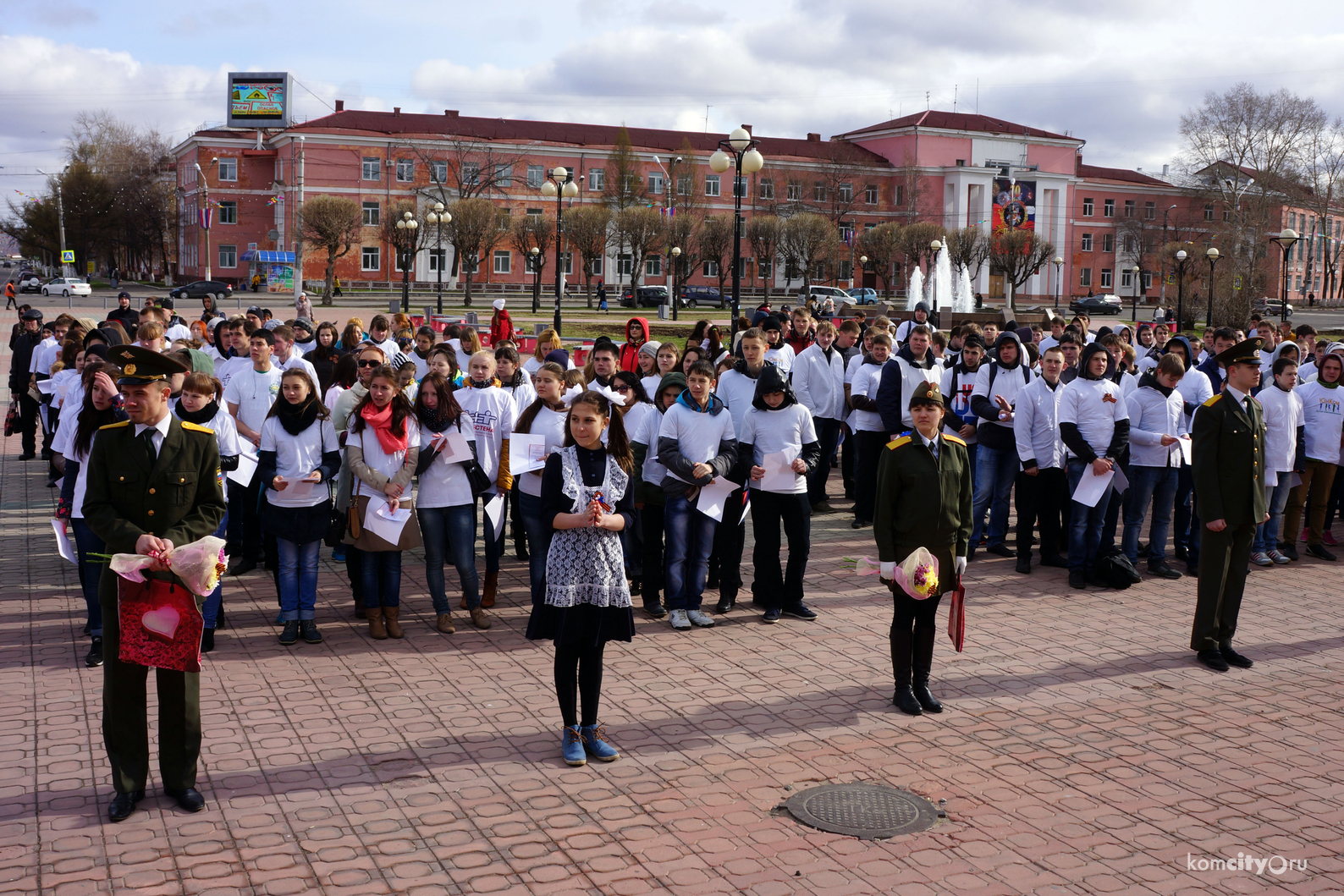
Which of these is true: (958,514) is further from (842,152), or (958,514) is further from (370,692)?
(842,152)

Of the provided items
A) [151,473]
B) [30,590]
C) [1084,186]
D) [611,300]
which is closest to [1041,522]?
[151,473]

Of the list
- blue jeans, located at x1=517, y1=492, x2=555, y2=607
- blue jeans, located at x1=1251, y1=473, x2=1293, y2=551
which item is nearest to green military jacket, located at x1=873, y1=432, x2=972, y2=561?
blue jeans, located at x1=517, y1=492, x2=555, y2=607

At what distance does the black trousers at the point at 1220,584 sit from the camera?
25.4 ft

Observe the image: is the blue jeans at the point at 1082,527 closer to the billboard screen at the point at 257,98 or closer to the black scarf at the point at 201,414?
the black scarf at the point at 201,414

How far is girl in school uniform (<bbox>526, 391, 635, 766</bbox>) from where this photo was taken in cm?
577

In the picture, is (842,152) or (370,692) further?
(842,152)

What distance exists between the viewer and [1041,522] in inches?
423

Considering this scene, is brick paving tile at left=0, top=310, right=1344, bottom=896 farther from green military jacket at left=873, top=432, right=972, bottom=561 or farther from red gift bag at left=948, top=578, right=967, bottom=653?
green military jacket at left=873, top=432, right=972, bottom=561

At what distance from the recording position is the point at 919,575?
6.41m

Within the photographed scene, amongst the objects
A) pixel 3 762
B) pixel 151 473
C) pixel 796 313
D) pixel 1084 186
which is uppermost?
pixel 1084 186

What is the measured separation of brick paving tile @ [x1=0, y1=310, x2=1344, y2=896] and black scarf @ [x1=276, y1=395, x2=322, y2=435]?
59.1 inches

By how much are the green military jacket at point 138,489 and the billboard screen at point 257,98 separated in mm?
87763

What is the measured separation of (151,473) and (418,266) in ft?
249

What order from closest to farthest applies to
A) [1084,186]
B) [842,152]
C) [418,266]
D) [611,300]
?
→ [611,300]
[418,266]
[842,152]
[1084,186]
